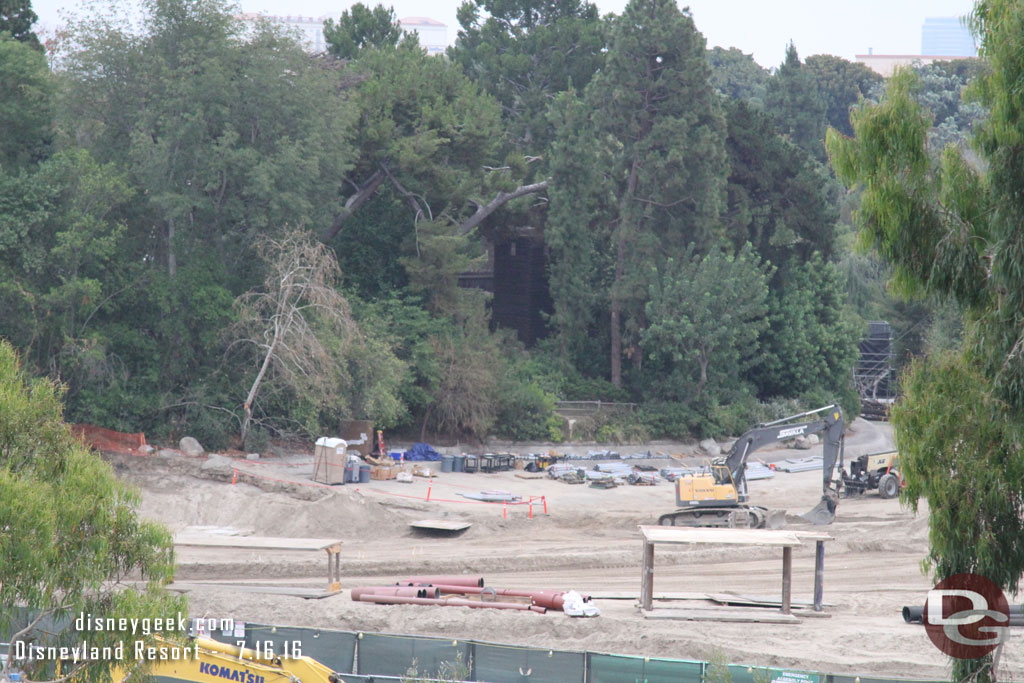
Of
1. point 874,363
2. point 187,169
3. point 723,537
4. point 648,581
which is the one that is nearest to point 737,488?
point 723,537

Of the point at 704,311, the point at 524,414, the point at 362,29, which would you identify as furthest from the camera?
the point at 362,29

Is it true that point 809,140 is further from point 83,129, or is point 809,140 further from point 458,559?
point 458,559

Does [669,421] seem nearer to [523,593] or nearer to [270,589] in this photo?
[523,593]

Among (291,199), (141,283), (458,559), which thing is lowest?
(458,559)

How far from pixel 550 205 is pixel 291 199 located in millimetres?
14685

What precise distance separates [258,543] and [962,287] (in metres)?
15.3

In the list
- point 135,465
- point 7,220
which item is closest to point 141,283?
point 7,220

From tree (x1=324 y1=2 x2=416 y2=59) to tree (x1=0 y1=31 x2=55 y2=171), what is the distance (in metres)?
21.8

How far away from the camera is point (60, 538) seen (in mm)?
9836

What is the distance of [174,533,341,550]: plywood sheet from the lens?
2098cm

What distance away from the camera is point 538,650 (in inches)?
574

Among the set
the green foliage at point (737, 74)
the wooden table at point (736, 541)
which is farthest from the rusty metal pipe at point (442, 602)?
the green foliage at point (737, 74)

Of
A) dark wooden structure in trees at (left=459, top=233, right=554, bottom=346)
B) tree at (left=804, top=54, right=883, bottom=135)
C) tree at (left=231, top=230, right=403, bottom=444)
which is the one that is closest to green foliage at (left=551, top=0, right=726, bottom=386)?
dark wooden structure in trees at (left=459, top=233, right=554, bottom=346)

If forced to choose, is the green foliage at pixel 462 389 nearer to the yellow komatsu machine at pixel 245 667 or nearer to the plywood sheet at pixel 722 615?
the plywood sheet at pixel 722 615
